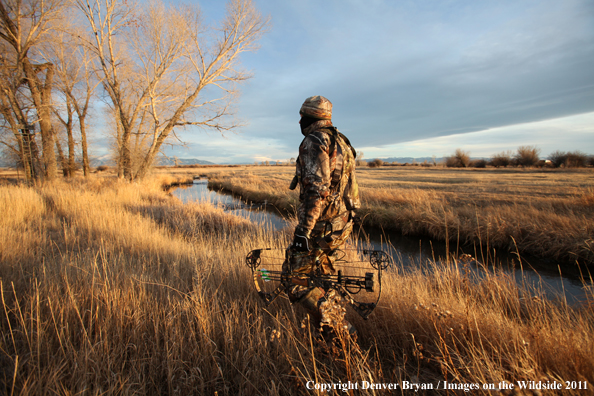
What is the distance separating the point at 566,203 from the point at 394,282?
8.58m

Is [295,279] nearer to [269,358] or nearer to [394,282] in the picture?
[269,358]

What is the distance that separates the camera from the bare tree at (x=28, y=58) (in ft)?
32.6

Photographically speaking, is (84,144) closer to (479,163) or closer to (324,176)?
(324,176)

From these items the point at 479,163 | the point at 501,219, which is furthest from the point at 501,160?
the point at 501,219

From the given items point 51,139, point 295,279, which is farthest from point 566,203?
point 51,139

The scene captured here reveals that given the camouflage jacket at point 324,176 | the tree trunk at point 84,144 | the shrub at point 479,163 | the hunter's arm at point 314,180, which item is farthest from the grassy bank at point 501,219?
the shrub at point 479,163

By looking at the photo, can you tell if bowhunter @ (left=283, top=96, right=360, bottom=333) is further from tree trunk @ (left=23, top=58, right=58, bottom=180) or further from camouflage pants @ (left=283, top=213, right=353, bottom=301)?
tree trunk @ (left=23, top=58, right=58, bottom=180)

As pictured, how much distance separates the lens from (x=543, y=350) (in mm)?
1838

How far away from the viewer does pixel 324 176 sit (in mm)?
2180

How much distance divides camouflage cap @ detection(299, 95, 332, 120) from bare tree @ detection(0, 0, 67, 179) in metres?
14.3

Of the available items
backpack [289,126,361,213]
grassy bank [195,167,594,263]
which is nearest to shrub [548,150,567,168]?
grassy bank [195,167,594,263]

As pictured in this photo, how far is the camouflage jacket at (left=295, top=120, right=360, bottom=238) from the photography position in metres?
2.17

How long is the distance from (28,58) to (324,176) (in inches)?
654

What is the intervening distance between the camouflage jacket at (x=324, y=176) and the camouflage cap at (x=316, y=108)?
0.21 ft
